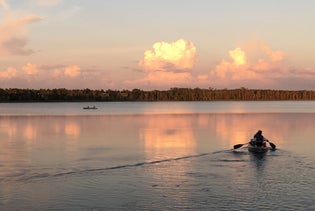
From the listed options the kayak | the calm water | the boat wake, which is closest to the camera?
the calm water

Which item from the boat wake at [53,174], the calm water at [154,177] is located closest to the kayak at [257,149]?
the calm water at [154,177]

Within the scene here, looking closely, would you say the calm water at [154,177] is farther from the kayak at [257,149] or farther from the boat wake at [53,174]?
the kayak at [257,149]

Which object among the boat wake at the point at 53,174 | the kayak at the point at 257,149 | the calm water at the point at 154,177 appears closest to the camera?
the calm water at the point at 154,177

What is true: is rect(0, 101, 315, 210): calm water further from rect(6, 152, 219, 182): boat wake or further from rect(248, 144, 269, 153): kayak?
rect(248, 144, 269, 153): kayak

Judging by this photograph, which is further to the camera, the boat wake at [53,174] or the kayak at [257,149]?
the kayak at [257,149]

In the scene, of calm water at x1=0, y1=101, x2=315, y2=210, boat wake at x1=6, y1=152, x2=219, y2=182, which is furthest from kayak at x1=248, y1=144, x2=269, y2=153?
boat wake at x1=6, y1=152, x2=219, y2=182

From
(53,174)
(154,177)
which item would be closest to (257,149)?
(154,177)

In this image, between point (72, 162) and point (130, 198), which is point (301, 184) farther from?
point (72, 162)

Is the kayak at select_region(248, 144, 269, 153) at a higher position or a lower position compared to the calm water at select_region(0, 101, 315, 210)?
higher

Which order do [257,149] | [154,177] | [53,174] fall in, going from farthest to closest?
[257,149]
[53,174]
[154,177]

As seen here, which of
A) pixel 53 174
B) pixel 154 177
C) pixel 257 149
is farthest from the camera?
pixel 257 149

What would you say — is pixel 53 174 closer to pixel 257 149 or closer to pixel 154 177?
pixel 154 177

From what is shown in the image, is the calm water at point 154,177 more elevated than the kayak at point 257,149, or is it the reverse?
the kayak at point 257,149

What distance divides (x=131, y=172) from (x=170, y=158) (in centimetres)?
463
